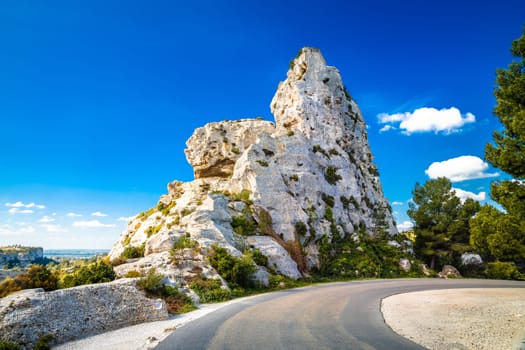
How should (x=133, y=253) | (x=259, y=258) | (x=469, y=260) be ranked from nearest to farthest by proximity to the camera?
(x=133, y=253)
(x=259, y=258)
(x=469, y=260)

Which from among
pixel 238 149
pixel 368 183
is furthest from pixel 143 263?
pixel 368 183

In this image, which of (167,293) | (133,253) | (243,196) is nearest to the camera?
(167,293)

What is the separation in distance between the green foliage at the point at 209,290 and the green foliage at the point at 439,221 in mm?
32582

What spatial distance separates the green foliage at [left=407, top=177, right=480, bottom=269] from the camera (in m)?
37.1

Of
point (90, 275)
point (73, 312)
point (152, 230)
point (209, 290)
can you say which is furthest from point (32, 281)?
point (152, 230)

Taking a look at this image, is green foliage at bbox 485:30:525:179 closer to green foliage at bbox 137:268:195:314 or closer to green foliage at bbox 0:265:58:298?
green foliage at bbox 137:268:195:314

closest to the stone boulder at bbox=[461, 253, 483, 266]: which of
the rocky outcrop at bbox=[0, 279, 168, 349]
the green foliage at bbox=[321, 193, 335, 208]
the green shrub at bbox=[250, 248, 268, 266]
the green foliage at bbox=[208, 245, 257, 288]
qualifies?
the green foliage at bbox=[321, 193, 335, 208]

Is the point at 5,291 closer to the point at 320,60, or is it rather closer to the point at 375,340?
the point at 375,340

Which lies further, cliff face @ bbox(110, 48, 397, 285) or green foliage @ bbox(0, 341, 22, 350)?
cliff face @ bbox(110, 48, 397, 285)

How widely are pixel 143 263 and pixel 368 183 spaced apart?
Result: 39613 mm

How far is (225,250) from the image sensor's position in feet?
65.9

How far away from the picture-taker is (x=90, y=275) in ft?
45.6

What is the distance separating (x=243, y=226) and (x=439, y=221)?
27.8 m

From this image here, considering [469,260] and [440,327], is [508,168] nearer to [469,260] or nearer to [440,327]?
[440,327]
